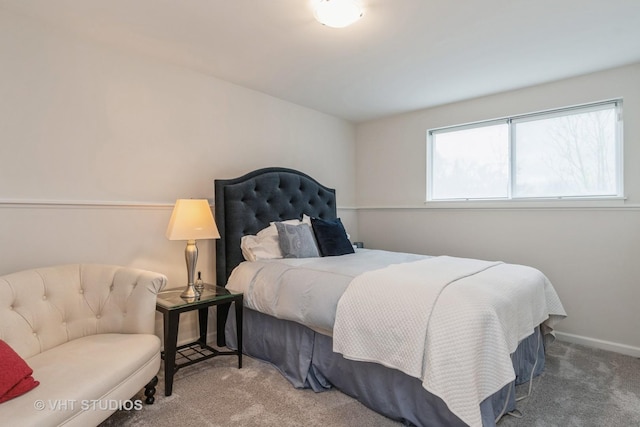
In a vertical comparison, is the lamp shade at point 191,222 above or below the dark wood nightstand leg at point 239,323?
above

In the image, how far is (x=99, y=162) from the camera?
2381 mm

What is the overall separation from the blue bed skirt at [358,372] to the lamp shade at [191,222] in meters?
0.77

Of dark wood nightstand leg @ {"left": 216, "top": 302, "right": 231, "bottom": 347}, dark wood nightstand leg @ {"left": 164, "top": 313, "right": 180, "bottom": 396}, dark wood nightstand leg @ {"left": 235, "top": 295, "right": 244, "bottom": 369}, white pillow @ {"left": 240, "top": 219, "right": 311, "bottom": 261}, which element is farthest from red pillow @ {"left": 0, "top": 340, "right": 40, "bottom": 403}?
white pillow @ {"left": 240, "top": 219, "right": 311, "bottom": 261}

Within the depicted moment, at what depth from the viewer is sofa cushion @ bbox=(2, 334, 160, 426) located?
4.07ft

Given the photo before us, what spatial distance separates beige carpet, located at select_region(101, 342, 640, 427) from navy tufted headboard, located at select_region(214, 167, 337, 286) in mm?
830

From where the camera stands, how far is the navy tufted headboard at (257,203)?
2.88 metres

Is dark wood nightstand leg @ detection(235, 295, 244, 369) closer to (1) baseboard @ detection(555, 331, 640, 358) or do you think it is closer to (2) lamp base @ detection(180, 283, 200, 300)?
(2) lamp base @ detection(180, 283, 200, 300)

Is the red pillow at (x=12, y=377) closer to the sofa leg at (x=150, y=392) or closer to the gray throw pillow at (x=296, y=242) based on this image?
the sofa leg at (x=150, y=392)

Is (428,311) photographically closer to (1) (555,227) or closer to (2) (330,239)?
(2) (330,239)

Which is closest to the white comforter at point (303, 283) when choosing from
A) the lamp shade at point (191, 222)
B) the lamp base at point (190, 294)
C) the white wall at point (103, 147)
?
the lamp base at point (190, 294)

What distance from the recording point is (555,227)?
3.07m

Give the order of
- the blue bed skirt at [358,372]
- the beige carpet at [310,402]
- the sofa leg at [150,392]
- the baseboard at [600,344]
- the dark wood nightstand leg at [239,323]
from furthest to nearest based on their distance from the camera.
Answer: the baseboard at [600,344], the dark wood nightstand leg at [239,323], the sofa leg at [150,392], the beige carpet at [310,402], the blue bed skirt at [358,372]

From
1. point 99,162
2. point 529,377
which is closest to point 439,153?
point 529,377

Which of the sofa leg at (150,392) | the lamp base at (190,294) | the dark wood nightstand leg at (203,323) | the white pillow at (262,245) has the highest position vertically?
the white pillow at (262,245)
